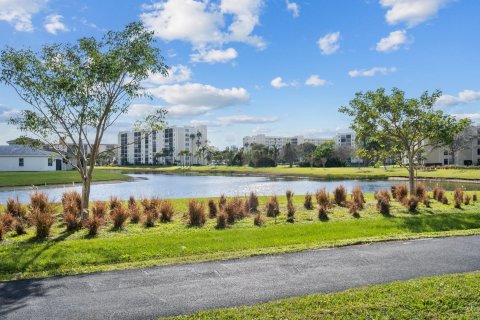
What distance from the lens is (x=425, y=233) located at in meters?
12.9

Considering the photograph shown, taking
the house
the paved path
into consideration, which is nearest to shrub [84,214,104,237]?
the paved path

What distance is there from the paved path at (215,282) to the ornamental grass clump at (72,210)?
532 centimetres

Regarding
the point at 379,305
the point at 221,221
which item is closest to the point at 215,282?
the point at 379,305

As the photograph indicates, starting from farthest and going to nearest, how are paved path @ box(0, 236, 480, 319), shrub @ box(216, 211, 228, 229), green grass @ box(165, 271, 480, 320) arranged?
shrub @ box(216, 211, 228, 229)
paved path @ box(0, 236, 480, 319)
green grass @ box(165, 271, 480, 320)

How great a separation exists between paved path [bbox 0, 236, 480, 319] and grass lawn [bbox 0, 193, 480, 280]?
85 cm

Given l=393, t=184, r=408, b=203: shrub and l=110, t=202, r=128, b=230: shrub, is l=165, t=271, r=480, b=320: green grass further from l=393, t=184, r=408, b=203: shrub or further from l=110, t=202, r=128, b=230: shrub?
l=393, t=184, r=408, b=203: shrub

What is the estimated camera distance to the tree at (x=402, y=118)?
21.2m

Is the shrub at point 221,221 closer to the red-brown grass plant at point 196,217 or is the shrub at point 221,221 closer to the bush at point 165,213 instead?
the red-brown grass plant at point 196,217

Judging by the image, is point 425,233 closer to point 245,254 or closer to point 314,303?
point 245,254

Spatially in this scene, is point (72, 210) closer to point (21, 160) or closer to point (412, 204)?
point (412, 204)

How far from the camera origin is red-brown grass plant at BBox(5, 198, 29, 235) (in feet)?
41.9

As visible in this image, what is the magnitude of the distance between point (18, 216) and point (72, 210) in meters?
1.70

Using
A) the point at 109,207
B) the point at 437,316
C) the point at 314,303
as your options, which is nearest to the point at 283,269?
the point at 314,303

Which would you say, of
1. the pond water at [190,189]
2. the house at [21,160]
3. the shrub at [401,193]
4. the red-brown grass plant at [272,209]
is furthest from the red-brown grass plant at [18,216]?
the house at [21,160]
